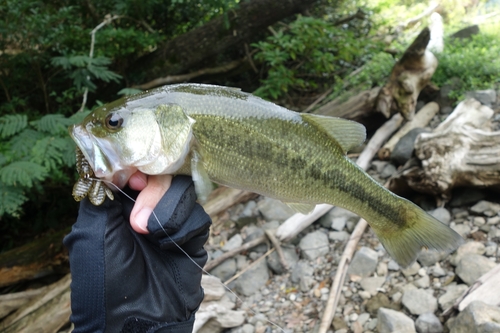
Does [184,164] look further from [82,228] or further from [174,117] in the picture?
[82,228]

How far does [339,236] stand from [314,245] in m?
0.29

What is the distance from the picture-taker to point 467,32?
757cm

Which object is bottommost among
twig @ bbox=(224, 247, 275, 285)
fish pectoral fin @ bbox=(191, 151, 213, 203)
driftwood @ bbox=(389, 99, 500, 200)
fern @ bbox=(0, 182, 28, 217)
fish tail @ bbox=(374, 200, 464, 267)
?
twig @ bbox=(224, 247, 275, 285)

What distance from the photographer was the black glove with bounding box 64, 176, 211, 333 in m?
1.83

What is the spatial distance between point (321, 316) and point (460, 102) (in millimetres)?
3427

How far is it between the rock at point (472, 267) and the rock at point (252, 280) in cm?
176

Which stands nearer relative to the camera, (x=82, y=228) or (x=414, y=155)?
(x=82, y=228)

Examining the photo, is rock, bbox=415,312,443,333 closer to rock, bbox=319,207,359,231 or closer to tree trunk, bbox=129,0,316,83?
rock, bbox=319,207,359,231

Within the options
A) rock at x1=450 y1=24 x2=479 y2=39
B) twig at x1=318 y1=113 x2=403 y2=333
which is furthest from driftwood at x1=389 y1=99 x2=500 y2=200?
rock at x1=450 y1=24 x2=479 y2=39

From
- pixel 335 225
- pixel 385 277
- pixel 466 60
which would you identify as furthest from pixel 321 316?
pixel 466 60

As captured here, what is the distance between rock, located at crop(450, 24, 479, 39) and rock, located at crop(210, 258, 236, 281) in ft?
→ 21.0

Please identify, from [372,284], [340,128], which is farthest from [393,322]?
[340,128]

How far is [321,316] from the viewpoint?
3.33 meters

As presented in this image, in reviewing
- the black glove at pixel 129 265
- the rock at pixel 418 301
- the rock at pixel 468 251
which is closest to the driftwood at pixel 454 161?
the rock at pixel 468 251
